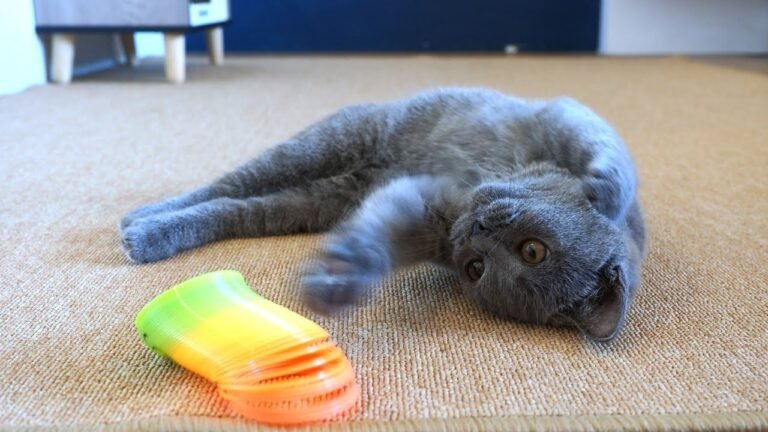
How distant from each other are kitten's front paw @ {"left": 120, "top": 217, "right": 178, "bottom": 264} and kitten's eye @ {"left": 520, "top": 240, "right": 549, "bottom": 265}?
0.57 meters

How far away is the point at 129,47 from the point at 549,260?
150 inches

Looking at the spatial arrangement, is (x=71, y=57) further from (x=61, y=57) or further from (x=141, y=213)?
(x=141, y=213)

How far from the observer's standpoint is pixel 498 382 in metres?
0.82

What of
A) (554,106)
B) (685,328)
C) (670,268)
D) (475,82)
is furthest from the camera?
(475,82)

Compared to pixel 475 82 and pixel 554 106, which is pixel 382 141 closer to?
pixel 554 106

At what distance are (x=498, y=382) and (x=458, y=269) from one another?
0.25m

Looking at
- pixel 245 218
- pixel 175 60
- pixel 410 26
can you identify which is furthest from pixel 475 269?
pixel 410 26

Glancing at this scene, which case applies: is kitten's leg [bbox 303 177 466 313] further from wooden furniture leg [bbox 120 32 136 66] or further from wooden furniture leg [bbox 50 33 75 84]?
wooden furniture leg [bbox 120 32 136 66]

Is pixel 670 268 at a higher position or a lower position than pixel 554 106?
lower

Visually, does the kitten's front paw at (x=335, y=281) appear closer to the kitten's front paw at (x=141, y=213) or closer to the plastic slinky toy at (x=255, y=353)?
the plastic slinky toy at (x=255, y=353)

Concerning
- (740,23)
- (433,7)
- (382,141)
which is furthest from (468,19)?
(382,141)

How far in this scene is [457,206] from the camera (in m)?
1.10

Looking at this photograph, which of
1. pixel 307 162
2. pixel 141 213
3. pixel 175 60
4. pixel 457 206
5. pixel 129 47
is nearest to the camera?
pixel 457 206

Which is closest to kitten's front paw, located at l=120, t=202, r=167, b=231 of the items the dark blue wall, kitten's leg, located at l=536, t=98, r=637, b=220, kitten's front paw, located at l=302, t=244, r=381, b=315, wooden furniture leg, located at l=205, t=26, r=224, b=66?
kitten's front paw, located at l=302, t=244, r=381, b=315
